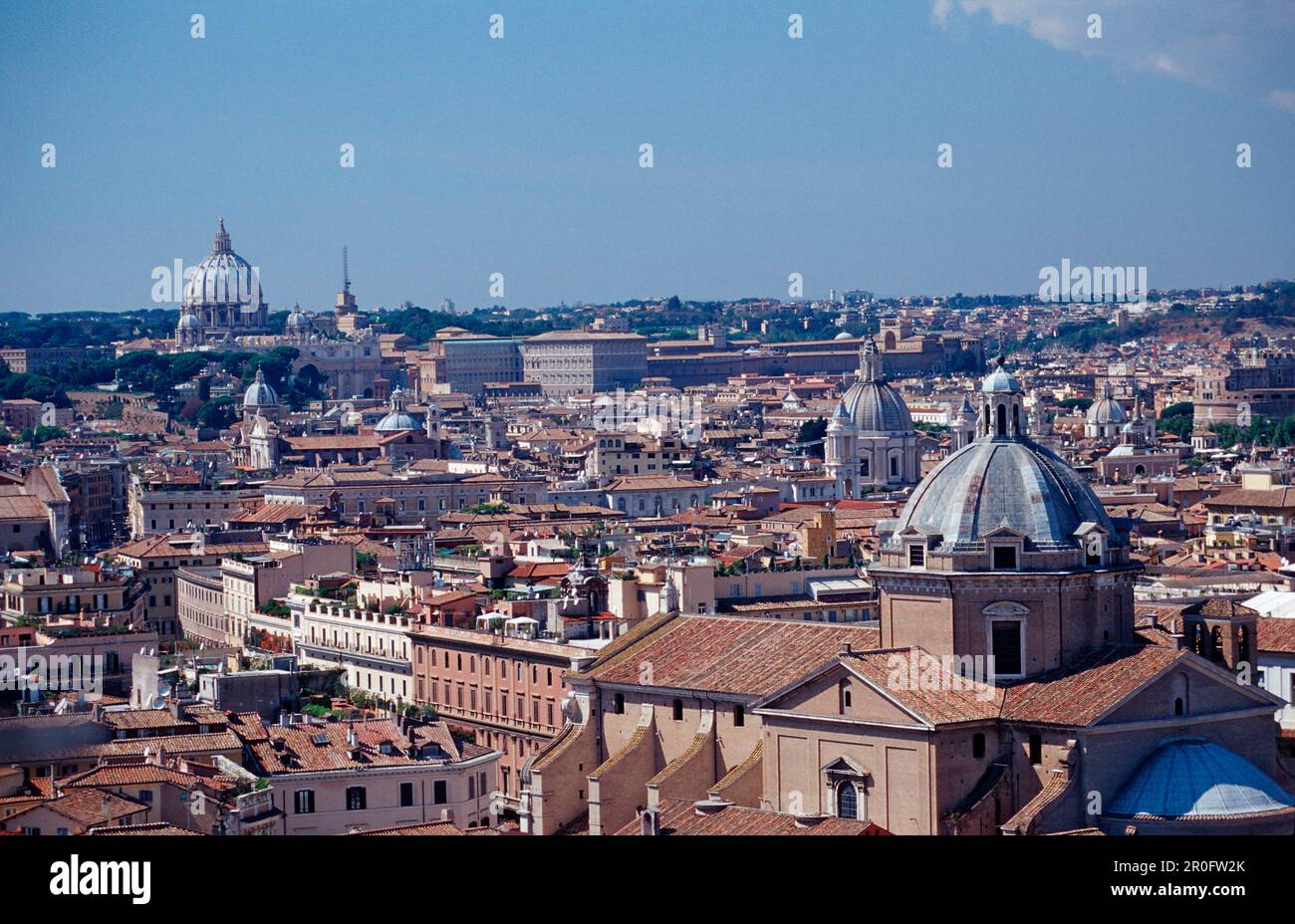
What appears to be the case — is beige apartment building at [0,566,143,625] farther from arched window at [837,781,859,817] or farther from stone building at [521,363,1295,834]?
arched window at [837,781,859,817]

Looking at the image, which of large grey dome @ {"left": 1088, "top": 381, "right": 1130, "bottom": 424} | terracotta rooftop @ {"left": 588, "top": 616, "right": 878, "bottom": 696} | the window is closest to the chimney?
terracotta rooftop @ {"left": 588, "top": 616, "right": 878, "bottom": 696}

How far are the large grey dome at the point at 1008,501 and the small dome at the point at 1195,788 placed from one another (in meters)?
1.28

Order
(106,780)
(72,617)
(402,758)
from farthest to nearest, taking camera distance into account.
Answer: (72,617) < (402,758) < (106,780)

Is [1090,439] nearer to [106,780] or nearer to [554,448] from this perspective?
[554,448]

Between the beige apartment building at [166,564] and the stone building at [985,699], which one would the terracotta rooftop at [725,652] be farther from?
the beige apartment building at [166,564]

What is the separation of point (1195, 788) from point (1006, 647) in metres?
1.28

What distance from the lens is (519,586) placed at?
25.0 meters

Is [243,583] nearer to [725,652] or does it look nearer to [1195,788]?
[725,652]

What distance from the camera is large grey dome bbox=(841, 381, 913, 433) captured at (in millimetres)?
50312

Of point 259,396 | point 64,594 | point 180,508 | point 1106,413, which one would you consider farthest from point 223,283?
point 64,594

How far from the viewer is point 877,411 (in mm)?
50156

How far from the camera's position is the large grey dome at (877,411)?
165 ft
